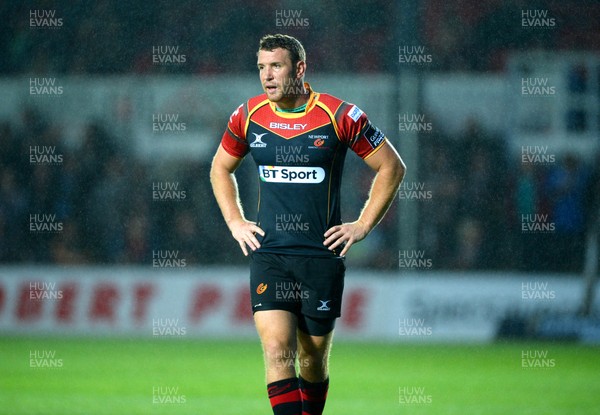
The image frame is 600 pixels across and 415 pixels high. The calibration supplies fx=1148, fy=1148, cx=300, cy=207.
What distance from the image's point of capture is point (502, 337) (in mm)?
13617

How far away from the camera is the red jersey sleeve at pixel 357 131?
6.48 m

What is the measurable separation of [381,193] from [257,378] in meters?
4.63

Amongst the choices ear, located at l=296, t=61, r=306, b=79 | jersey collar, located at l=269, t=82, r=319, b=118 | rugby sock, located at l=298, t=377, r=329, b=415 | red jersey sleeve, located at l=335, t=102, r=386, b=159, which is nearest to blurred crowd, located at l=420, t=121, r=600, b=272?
rugby sock, located at l=298, t=377, r=329, b=415

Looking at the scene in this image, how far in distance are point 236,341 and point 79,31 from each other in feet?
17.7

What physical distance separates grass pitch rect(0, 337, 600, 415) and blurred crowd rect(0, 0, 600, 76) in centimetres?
433

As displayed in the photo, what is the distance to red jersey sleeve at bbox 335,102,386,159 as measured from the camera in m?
6.48

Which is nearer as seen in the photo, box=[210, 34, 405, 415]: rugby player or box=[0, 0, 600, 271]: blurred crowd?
box=[210, 34, 405, 415]: rugby player

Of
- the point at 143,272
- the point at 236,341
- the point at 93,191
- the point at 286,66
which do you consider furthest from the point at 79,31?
the point at 286,66

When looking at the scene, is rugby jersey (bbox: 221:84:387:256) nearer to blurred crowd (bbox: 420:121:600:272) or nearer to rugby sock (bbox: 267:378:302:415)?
rugby sock (bbox: 267:378:302:415)

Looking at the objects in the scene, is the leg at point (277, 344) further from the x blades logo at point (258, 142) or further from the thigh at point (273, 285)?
the x blades logo at point (258, 142)

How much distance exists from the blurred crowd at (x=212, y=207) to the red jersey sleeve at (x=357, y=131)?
7988 mm

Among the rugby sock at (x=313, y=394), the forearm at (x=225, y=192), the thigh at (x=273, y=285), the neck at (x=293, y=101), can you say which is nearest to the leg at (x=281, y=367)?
the thigh at (x=273, y=285)

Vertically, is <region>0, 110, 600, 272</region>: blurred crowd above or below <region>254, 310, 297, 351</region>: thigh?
above

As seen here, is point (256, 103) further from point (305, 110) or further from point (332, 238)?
point (332, 238)
